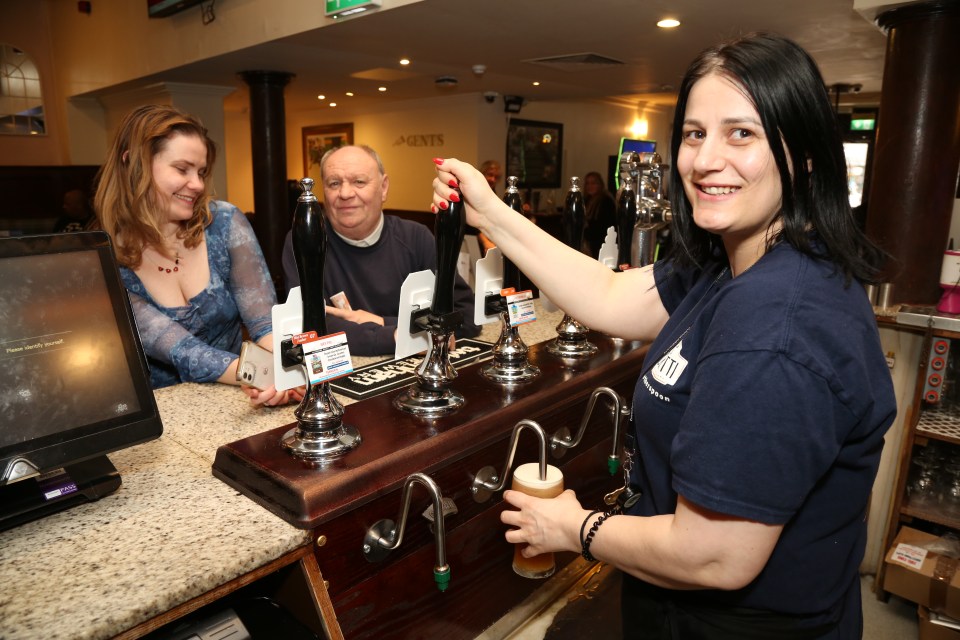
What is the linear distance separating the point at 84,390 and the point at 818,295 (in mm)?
1031

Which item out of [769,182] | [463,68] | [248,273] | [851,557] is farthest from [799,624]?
[463,68]

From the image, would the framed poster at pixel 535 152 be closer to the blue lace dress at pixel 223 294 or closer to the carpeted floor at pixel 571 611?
the blue lace dress at pixel 223 294

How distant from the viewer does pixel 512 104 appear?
31.0 feet

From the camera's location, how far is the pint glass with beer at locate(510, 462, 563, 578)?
1140 millimetres

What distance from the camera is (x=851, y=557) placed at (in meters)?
0.96

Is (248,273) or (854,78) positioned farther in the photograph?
(854,78)

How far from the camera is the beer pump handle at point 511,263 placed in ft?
4.89

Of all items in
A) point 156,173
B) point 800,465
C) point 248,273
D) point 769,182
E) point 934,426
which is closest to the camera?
point 800,465

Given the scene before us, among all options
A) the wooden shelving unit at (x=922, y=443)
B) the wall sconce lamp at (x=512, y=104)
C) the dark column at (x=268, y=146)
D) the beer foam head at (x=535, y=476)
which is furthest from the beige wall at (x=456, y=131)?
the beer foam head at (x=535, y=476)

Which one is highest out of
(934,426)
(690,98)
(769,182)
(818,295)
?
(690,98)

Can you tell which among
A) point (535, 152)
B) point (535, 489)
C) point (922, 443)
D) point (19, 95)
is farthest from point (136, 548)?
point (19, 95)

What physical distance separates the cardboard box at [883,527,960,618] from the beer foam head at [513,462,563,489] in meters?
2.04

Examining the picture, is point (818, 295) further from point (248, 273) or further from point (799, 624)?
point (248, 273)

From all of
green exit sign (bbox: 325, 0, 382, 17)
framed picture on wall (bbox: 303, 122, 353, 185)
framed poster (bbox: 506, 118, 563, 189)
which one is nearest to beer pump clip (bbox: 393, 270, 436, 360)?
green exit sign (bbox: 325, 0, 382, 17)
